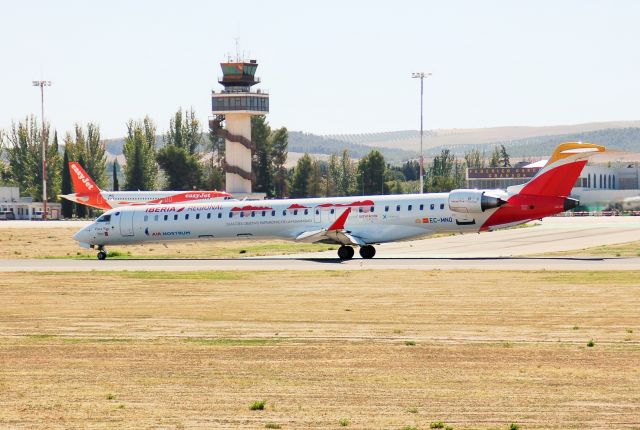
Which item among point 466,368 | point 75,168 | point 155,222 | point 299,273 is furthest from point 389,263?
point 75,168

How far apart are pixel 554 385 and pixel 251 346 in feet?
24.0

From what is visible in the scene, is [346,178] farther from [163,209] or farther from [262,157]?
[163,209]

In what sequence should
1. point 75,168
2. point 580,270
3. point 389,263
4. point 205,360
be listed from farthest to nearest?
point 75,168 < point 389,263 < point 580,270 < point 205,360

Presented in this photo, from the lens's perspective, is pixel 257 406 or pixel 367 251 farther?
pixel 367 251

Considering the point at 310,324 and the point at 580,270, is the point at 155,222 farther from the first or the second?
the point at 310,324

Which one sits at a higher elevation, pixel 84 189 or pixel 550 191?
pixel 550 191

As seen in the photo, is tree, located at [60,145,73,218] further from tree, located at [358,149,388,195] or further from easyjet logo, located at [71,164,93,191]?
tree, located at [358,149,388,195]

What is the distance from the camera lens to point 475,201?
46344 millimetres

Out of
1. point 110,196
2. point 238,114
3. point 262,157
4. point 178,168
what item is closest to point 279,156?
point 262,157

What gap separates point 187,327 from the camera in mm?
26609

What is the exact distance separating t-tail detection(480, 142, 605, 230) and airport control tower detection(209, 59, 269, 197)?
77356 millimetres

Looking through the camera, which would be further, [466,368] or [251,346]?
[251,346]

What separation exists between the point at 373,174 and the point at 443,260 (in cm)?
9006

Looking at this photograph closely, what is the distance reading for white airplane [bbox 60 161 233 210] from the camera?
100 meters
